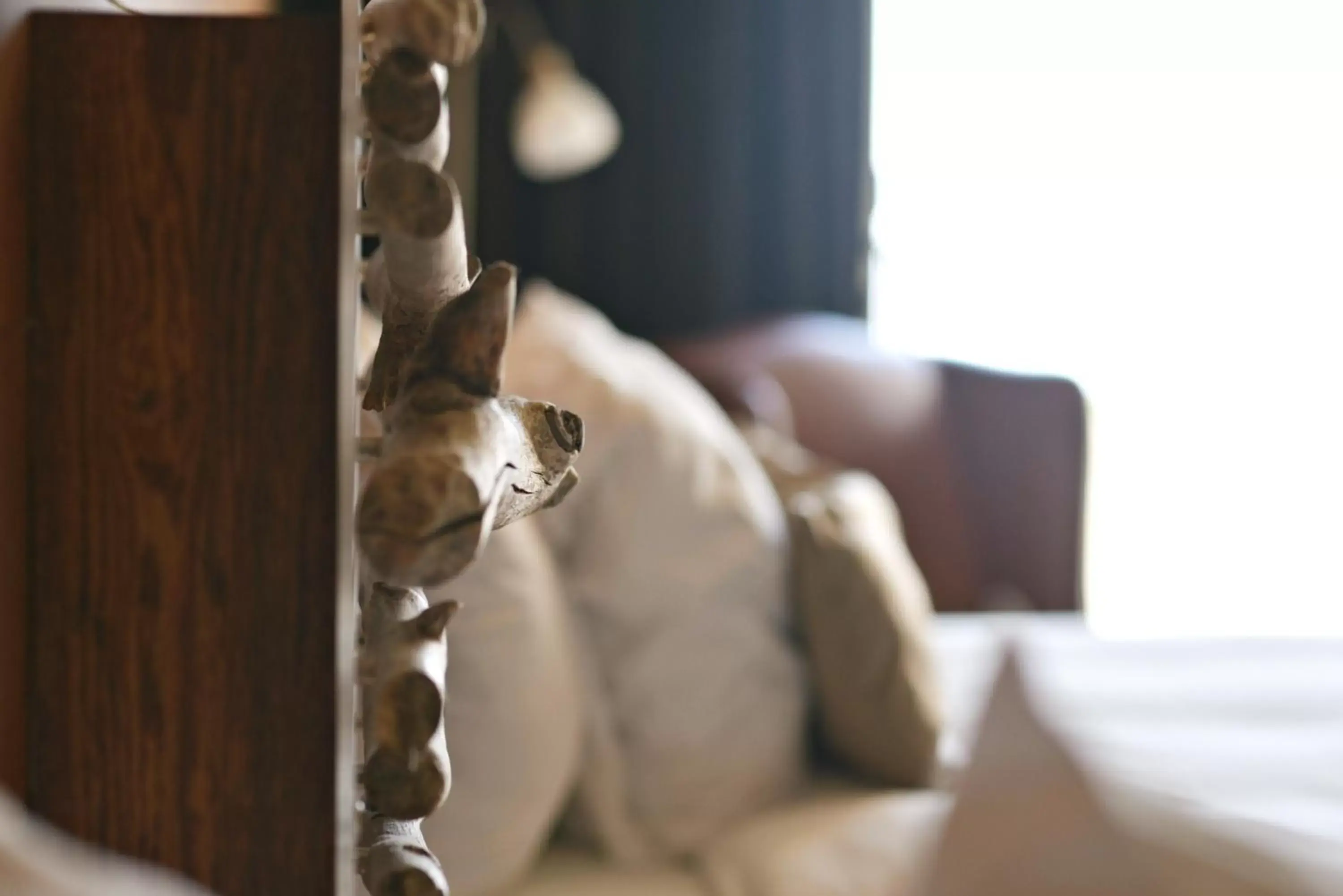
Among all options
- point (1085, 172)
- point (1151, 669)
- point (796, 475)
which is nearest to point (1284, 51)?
point (1085, 172)

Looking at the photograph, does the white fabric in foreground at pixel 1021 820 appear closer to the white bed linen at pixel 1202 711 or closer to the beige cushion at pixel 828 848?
the white bed linen at pixel 1202 711

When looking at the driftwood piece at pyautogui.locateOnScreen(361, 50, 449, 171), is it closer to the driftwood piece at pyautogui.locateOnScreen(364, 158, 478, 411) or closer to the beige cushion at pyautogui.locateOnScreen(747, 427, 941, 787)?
the driftwood piece at pyautogui.locateOnScreen(364, 158, 478, 411)

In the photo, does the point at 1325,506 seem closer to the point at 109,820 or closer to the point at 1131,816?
the point at 1131,816

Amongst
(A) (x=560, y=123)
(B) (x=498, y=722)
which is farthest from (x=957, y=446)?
(B) (x=498, y=722)

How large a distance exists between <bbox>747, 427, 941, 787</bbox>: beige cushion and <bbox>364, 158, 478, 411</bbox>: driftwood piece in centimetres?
80

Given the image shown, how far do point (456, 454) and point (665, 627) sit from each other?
2.75ft

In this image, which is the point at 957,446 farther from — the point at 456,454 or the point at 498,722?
the point at 456,454

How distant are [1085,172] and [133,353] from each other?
2.97 m

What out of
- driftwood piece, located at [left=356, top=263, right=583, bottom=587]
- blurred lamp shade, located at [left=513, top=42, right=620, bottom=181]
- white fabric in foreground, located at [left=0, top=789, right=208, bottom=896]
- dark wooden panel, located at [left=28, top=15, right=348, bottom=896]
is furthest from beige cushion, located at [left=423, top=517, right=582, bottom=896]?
blurred lamp shade, located at [left=513, top=42, right=620, bottom=181]

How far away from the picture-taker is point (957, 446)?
2.54 m

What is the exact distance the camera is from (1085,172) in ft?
10.3

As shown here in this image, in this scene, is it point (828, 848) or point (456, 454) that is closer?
point (456, 454)

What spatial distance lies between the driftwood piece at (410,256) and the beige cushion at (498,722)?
20.1 inches

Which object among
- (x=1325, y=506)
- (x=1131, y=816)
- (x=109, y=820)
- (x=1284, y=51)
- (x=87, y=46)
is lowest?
(x=1325, y=506)
